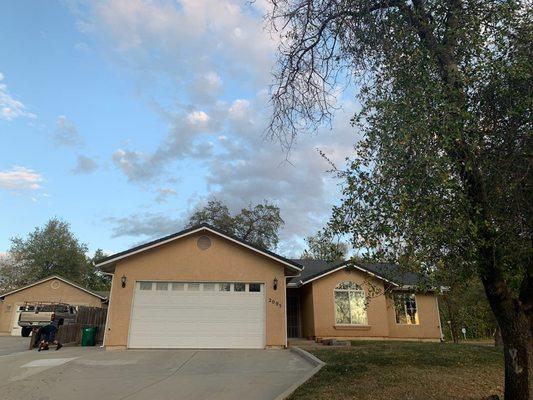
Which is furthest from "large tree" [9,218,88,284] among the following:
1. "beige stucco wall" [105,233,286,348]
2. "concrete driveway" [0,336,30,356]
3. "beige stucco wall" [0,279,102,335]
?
"beige stucco wall" [105,233,286,348]

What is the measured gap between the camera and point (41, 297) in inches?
1262

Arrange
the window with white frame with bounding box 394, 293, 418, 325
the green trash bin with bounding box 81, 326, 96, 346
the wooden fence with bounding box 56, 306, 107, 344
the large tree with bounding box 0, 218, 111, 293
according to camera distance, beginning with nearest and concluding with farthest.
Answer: the green trash bin with bounding box 81, 326, 96, 346
the wooden fence with bounding box 56, 306, 107, 344
the window with white frame with bounding box 394, 293, 418, 325
the large tree with bounding box 0, 218, 111, 293

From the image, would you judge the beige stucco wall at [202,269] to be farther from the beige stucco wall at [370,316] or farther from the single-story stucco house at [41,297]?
the single-story stucco house at [41,297]

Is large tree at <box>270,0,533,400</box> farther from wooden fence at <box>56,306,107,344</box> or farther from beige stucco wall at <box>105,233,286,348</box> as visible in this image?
wooden fence at <box>56,306,107,344</box>

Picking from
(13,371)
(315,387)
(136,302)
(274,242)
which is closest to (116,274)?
(136,302)

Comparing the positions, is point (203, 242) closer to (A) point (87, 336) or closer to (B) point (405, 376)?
(A) point (87, 336)

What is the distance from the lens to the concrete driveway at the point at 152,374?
8.80 metres

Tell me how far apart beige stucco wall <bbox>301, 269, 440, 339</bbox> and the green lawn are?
7.09 m

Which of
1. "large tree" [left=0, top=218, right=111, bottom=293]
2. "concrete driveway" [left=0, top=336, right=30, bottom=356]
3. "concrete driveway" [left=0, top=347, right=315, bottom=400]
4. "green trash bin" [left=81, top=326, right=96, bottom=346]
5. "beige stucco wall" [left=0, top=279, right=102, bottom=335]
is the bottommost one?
"concrete driveway" [left=0, top=347, right=315, bottom=400]

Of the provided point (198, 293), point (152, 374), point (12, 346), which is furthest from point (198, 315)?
point (12, 346)

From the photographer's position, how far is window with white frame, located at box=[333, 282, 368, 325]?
2039 cm

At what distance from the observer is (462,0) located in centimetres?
707

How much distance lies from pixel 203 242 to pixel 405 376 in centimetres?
964

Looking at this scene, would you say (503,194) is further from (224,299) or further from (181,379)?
(224,299)
